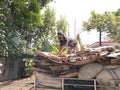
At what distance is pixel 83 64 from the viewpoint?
564cm

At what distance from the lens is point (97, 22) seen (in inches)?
1425

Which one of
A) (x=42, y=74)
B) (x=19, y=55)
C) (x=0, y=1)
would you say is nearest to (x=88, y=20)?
(x=19, y=55)

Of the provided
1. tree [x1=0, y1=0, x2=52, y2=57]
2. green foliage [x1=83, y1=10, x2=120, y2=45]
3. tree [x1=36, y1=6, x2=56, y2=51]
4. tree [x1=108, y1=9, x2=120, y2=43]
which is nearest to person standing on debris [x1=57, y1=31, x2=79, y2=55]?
tree [x1=0, y1=0, x2=52, y2=57]

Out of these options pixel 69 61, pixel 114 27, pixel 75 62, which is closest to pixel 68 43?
pixel 69 61

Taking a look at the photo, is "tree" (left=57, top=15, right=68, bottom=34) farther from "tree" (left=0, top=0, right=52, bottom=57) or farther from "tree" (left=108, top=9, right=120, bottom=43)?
"tree" (left=108, top=9, right=120, bottom=43)

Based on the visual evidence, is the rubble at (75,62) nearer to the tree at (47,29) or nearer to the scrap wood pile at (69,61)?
the scrap wood pile at (69,61)

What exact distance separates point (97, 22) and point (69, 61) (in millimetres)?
31083

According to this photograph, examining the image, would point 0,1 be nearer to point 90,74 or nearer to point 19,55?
point 19,55

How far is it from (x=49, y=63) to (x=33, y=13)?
956cm

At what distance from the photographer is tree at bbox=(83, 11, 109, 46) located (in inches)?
1412

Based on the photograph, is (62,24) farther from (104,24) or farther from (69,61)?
(69,61)

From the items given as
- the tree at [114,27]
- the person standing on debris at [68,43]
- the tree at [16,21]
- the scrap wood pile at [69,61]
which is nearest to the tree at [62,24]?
the tree at [16,21]

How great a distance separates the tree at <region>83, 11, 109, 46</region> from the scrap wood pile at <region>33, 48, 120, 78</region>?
98.4 ft

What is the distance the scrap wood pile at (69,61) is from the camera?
18.1ft
